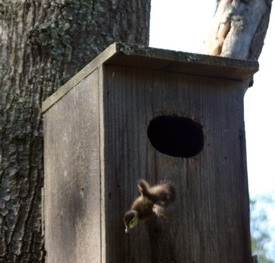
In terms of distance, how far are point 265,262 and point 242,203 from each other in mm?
8839

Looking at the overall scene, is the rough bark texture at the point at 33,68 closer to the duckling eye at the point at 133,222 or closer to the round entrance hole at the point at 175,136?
the round entrance hole at the point at 175,136

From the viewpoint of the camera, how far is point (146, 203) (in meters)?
2.97

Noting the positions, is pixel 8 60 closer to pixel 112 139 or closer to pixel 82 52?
pixel 82 52

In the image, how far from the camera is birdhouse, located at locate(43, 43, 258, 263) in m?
3.08

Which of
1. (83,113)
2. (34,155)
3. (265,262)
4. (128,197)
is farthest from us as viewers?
(265,262)

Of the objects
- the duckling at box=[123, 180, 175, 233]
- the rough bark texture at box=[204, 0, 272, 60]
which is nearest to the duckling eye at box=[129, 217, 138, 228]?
the duckling at box=[123, 180, 175, 233]

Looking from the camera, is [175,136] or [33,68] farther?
[33,68]

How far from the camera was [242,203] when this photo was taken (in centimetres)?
331

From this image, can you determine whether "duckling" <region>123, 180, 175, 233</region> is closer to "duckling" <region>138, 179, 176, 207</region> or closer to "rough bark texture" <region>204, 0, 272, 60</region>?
"duckling" <region>138, 179, 176, 207</region>

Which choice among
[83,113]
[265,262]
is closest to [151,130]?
[83,113]

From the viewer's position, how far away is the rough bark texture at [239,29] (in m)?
4.70

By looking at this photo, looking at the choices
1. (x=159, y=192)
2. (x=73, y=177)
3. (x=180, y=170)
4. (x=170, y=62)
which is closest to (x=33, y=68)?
(x=73, y=177)

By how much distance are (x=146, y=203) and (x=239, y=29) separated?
6.44 feet

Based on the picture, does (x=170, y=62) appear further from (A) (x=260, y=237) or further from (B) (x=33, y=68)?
(A) (x=260, y=237)
